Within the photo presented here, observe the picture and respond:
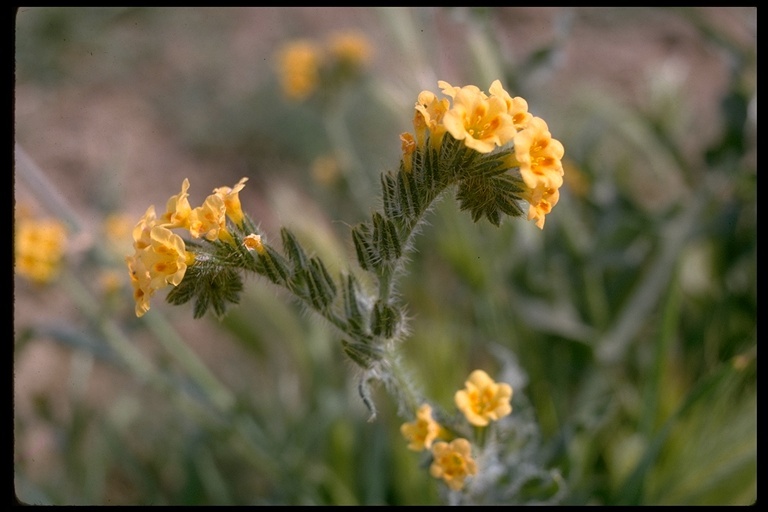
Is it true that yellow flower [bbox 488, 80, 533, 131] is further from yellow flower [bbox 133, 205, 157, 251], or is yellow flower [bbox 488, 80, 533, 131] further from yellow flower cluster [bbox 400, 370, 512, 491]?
yellow flower [bbox 133, 205, 157, 251]

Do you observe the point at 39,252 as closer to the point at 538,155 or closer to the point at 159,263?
the point at 159,263

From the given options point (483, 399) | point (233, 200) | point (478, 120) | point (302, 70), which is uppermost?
point (302, 70)

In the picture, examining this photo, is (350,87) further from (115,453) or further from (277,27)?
(277,27)

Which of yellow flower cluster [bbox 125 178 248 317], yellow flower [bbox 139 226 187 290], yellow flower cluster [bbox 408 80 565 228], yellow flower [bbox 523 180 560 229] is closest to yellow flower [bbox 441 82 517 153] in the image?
yellow flower cluster [bbox 408 80 565 228]

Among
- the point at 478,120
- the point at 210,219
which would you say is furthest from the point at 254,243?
the point at 478,120

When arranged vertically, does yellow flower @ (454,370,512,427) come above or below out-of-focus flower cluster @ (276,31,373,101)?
below
